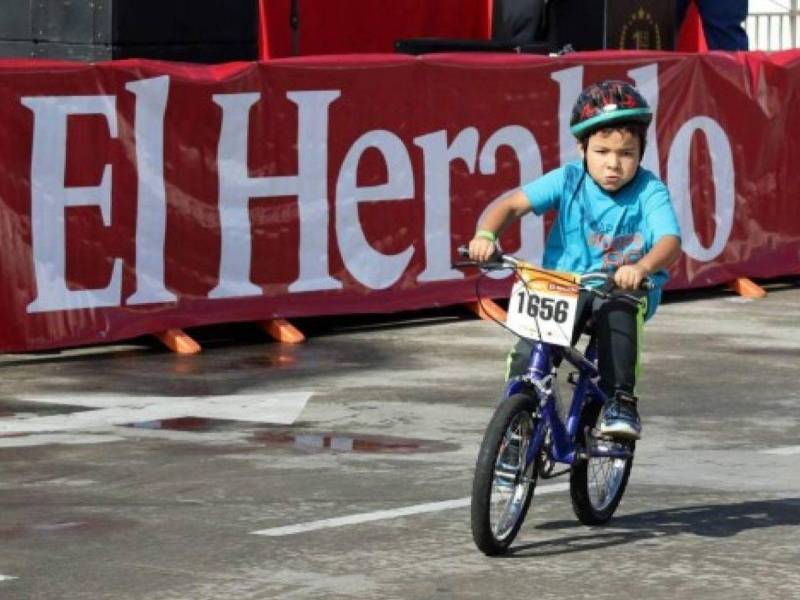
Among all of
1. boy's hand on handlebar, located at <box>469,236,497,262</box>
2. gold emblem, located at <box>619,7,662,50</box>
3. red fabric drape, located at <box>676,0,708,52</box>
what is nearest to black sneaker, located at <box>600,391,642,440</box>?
boy's hand on handlebar, located at <box>469,236,497,262</box>

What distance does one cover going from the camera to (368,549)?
8.31m

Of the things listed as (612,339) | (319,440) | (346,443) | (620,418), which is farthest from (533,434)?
(319,440)

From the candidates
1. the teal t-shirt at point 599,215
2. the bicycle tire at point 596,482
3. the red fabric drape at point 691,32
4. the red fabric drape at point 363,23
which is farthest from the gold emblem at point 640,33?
the teal t-shirt at point 599,215

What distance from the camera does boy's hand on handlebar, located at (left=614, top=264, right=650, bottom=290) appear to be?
8.05m

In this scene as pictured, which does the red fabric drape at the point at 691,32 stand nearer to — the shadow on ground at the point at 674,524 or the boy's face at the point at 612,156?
the shadow on ground at the point at 674,524

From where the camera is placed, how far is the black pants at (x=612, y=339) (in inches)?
337

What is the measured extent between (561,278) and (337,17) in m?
13.2

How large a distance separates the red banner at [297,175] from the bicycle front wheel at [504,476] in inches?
238

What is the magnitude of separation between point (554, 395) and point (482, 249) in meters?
0.59

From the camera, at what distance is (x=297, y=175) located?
1500 centimetres

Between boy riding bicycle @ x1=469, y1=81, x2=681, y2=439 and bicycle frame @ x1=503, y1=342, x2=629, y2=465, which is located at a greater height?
boy riding bicycle @ x1=469, y1=81, x2=681, y2=439

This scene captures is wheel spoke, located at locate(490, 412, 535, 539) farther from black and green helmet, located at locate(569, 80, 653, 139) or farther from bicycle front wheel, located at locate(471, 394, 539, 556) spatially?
black and green helmet, located at locate(569, 80, 653, 139)

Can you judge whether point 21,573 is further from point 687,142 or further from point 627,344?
point 687,142

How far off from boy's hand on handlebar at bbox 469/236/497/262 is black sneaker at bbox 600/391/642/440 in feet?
2.56
